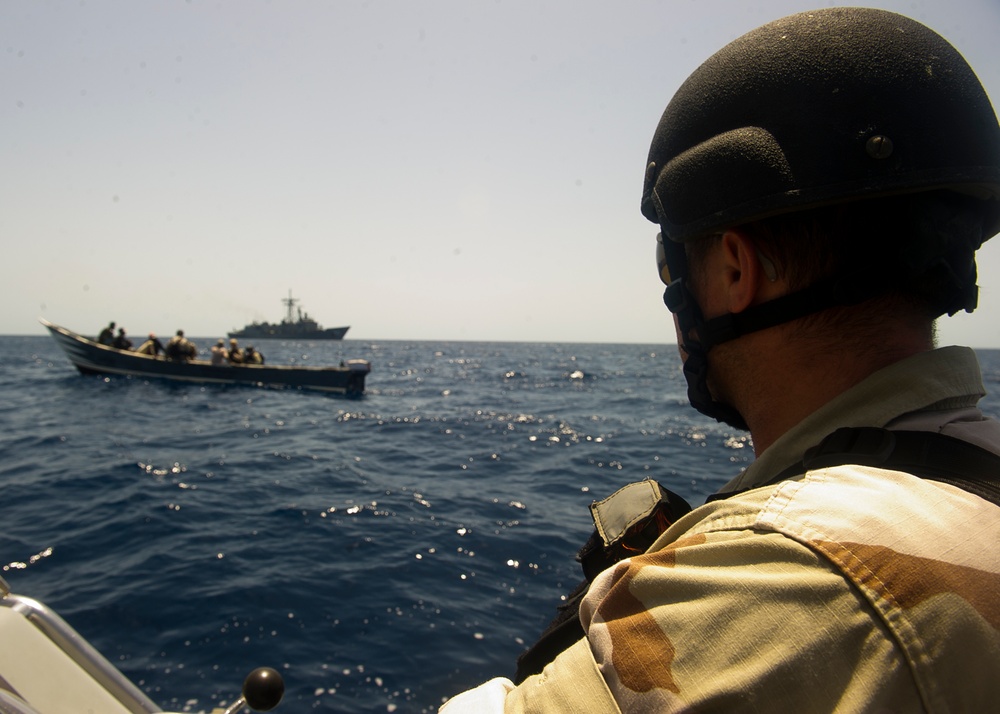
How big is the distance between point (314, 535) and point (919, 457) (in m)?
7.50

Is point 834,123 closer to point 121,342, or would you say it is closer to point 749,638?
point 749,638

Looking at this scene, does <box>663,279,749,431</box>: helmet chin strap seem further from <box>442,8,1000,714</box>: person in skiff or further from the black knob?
the black knob

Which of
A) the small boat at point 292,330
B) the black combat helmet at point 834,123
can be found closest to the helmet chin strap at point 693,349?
the black combat helmet at point 834,123

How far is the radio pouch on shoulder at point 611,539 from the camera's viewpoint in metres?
1.32

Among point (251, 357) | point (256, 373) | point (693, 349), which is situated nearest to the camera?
point (693, 349)

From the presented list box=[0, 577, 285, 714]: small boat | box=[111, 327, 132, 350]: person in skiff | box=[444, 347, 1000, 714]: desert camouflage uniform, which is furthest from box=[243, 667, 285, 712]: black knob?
box=[111, 327, 132, 350]: person in skiff

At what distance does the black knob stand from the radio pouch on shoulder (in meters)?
1.35

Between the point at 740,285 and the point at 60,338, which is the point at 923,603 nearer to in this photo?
the point at 740,285

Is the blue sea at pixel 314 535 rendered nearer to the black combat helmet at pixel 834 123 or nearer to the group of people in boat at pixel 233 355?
the black combat helmet at pixel 834 123

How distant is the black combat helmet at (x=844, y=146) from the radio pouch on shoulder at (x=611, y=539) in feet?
1.75

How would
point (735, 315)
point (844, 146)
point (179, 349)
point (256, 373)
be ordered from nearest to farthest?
1. point (844, 146)
2. point (735, 315)
3. point (256, 373)
4. point (179, 349)

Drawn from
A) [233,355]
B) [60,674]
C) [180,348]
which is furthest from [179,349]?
[60,674]

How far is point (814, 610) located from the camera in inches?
29.0

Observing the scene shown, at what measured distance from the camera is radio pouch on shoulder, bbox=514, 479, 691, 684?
132 cm
